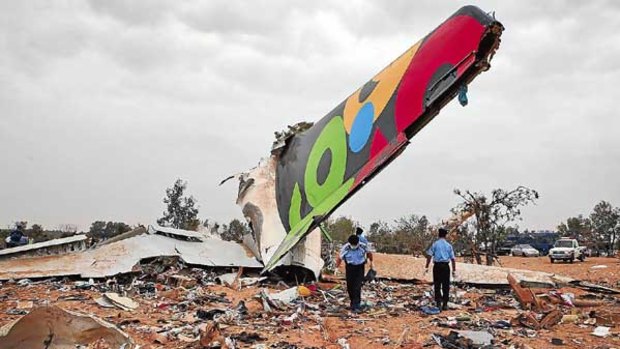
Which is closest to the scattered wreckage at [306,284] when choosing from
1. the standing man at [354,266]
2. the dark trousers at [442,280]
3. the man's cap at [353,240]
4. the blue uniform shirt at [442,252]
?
the dark trousers at [442,280]

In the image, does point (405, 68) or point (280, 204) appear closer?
point (405, 68)

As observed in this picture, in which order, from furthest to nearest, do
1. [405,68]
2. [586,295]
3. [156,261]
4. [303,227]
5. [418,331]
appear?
[156,261] < [586,295] < [303,227] < [405,68] < [418,331]

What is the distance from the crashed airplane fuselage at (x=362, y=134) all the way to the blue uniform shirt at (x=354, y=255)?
72 cm

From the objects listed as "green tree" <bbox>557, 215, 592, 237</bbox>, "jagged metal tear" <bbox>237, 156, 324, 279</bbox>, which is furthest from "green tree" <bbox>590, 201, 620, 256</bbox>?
"jagged metal tear" <bbox>237, 156, 324, 279</bbox>

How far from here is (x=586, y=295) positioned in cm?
1100

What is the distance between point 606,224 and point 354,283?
42.9 meters

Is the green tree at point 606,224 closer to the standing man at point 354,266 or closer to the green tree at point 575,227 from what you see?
the green tree at point 575,227

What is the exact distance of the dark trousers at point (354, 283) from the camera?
9250 millimetres

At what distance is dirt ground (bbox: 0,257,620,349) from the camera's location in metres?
6.76

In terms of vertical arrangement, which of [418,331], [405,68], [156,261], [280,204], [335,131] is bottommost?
[418,331]

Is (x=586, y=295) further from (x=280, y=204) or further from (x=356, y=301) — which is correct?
(x=280, y=204)

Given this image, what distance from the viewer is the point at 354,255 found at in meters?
9.51

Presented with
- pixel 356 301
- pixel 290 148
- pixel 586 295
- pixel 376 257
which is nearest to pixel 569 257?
pixel 376 257

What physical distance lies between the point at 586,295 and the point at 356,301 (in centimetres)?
515
